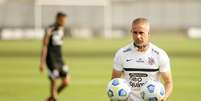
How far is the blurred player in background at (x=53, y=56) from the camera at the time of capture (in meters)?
17.1

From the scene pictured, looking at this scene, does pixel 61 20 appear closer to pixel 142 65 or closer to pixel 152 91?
pixel 142 65

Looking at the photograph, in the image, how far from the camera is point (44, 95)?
19.7 meters

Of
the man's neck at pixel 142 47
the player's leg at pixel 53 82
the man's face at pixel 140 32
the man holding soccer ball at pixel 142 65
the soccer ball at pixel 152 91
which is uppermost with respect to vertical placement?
the man's face at pixel 140 32

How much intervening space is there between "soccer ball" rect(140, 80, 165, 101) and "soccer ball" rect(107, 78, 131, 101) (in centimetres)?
19

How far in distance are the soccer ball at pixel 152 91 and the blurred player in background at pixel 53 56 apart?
845 cm

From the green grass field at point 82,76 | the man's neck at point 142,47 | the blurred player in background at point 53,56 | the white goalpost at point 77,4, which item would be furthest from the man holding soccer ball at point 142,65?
the white goalpost at point 77,4

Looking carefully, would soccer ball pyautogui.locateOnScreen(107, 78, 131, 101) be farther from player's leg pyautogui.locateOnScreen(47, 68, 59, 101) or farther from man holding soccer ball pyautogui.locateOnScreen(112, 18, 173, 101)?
player's leg pyautogui.locateOnScreen(47, 68, 59, 101)

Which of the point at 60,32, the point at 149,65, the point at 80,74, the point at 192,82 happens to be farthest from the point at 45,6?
the point at 149,65

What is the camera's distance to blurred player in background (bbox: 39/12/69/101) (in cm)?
1712

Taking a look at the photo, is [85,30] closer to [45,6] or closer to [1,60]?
[45,6]

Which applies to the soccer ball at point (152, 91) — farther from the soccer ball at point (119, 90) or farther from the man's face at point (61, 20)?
the man's face at point (61, 20)

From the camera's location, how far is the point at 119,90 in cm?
862

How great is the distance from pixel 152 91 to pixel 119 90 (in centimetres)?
40

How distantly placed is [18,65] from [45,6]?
30.4 m
